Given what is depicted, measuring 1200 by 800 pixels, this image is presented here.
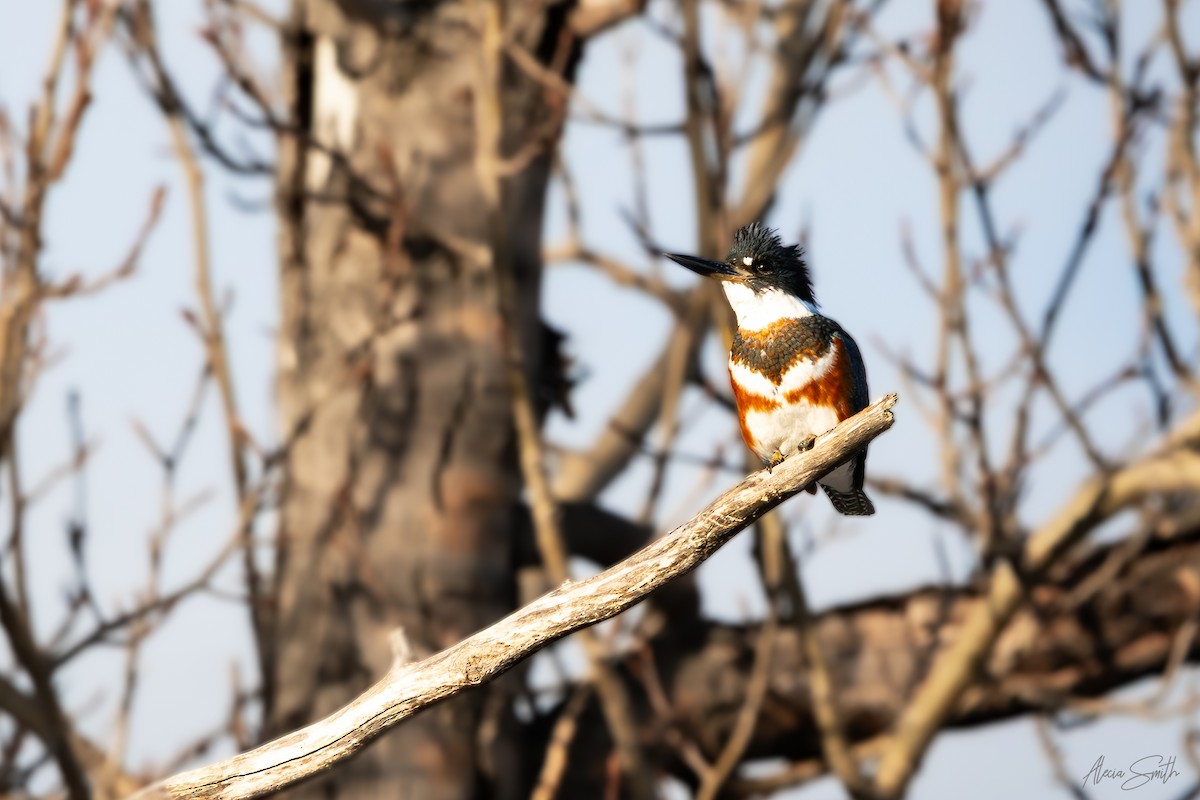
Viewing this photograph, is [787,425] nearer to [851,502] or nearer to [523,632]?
[851,502]

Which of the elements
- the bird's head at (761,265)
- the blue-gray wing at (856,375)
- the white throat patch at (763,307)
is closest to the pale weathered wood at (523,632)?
the blue-gray wing at (856,375)

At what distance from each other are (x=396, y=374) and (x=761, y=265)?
9.20 feet

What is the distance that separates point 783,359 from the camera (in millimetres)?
3869

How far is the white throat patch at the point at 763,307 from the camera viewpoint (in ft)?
13.2

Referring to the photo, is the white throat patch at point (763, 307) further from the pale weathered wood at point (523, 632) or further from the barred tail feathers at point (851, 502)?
the pale weathered wood at point (523, 632)

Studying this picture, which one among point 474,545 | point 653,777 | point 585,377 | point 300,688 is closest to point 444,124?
point 585,377

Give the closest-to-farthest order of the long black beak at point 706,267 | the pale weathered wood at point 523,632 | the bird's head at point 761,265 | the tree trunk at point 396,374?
the pale weathered wood at point 523,632
the long black beak at point 706,267
the bird's head at point 761,265
the tree trunk at point 396,374

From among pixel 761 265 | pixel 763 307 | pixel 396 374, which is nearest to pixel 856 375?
pixel 763 307

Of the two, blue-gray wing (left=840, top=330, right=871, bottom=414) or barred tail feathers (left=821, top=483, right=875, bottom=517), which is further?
barred tail feathers (left=821, top=483, right=875, bottom=517)

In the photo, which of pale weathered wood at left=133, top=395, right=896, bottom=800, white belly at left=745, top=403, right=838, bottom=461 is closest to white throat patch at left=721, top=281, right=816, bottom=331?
white belly at left=745, top=403, right=838, bottom=461

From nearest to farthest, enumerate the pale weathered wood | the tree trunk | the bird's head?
the pale weathered wood → the bird's head → the tree trunk

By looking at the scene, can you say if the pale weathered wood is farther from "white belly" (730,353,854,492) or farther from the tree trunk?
the tree trunk

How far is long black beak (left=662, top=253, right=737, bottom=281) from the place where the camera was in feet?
12.9

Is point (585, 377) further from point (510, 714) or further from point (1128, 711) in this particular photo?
point (1128, 711)
